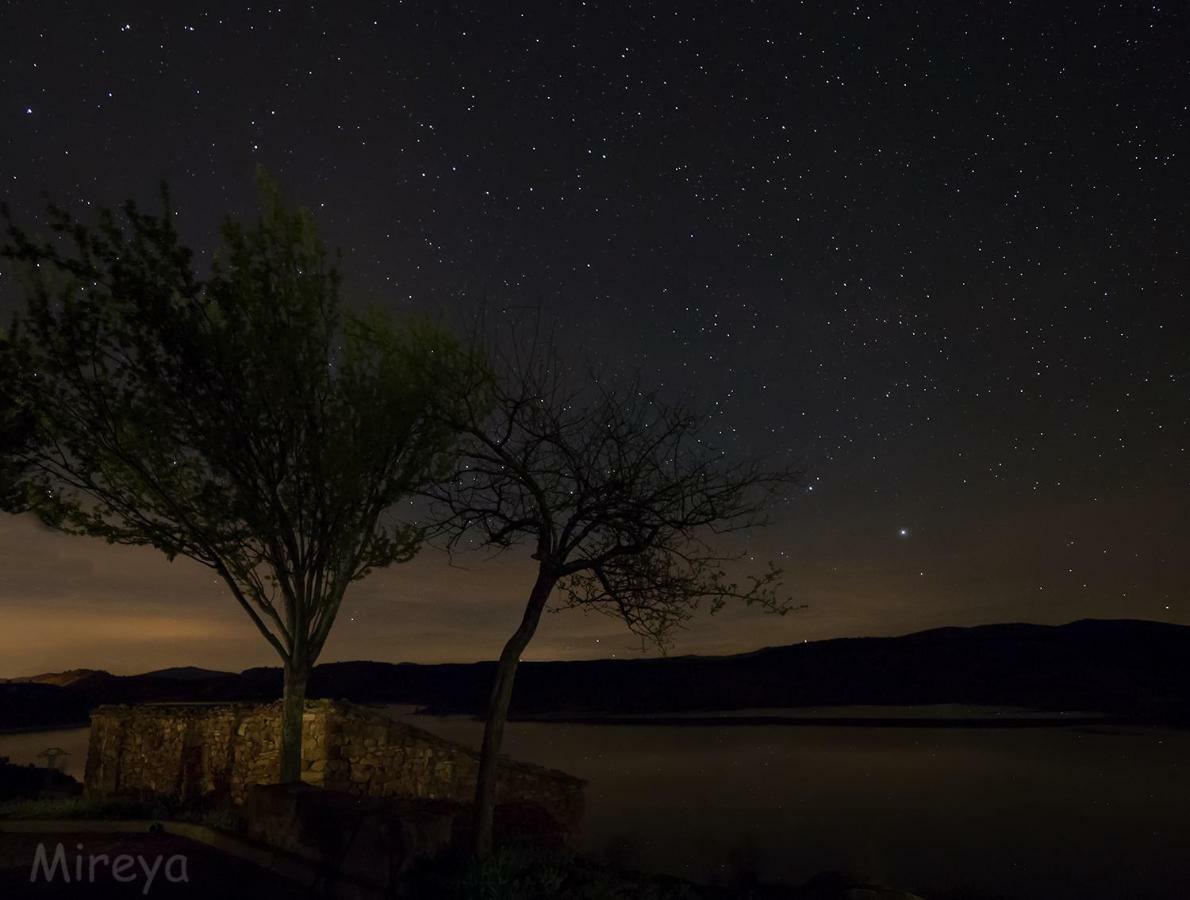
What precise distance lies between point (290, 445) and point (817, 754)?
218 feet

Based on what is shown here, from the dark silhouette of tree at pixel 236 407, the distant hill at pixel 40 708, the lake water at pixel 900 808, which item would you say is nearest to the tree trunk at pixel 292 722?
the dark silhouette of tree at pixel 236 407

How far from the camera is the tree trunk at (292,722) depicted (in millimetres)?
15141

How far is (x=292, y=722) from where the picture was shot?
1526 cm

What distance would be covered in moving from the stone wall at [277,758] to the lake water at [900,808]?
13.6 ft

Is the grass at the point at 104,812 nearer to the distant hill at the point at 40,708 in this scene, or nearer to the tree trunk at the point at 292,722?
the tree trunk at the point at 292,722

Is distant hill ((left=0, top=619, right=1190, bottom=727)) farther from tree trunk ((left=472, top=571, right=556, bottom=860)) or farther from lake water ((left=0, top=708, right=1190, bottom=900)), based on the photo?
tree trunk ((left=472, top=571, right=556, bottom=860))

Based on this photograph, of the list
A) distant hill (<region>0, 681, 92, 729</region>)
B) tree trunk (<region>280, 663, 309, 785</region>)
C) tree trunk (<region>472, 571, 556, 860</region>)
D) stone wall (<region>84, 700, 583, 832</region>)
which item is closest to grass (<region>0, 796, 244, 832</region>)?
tree trunk (<region>280, 663, 309, 785</region>)

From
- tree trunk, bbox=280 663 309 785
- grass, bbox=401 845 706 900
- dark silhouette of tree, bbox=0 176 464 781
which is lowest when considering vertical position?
grass, bbox=401 845 706 900

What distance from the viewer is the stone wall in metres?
19.3

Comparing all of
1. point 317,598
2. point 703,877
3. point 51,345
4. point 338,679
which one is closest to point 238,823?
point 317,598

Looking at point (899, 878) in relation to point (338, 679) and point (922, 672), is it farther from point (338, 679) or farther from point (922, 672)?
point (922, 672)

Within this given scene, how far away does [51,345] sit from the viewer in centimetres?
1447

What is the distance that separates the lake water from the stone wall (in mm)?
4150

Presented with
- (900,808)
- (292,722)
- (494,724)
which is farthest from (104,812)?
(900,808)
